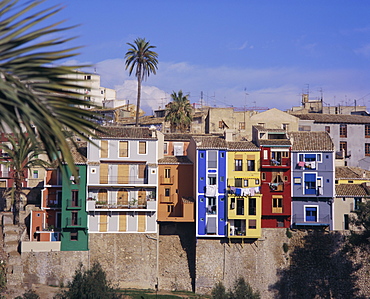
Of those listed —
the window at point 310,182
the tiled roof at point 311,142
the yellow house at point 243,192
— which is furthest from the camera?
the tiled roof at point 311,142

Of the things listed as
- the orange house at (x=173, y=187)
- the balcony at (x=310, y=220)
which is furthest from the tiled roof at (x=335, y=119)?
the orange house at (x=173, y=187)

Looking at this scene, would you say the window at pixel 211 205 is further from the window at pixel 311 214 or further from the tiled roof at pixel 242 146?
the window at pixel 311 214

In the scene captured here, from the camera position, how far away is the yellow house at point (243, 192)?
A: 64.0 meters

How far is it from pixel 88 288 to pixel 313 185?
995 inches

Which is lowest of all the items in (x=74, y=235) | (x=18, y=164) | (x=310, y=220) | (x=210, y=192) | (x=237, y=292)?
(x=237, y=292)

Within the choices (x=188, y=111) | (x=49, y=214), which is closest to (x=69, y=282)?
(x=49, y=214)

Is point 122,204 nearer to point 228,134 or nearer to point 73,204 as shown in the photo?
point 73,204

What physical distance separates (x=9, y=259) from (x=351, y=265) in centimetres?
3422

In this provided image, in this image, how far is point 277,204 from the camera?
65.8 meters

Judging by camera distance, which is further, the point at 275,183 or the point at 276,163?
the point at 276,163

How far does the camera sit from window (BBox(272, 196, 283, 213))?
65.5 metres

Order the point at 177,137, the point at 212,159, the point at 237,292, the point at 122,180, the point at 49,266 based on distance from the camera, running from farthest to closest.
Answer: the point at 177,137
the point at 122,180
the point at 212,159
the point at 49,266
the point at 237,292

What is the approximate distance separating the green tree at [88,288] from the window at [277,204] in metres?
18.2

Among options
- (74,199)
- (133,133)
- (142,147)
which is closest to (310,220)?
(142,147)
